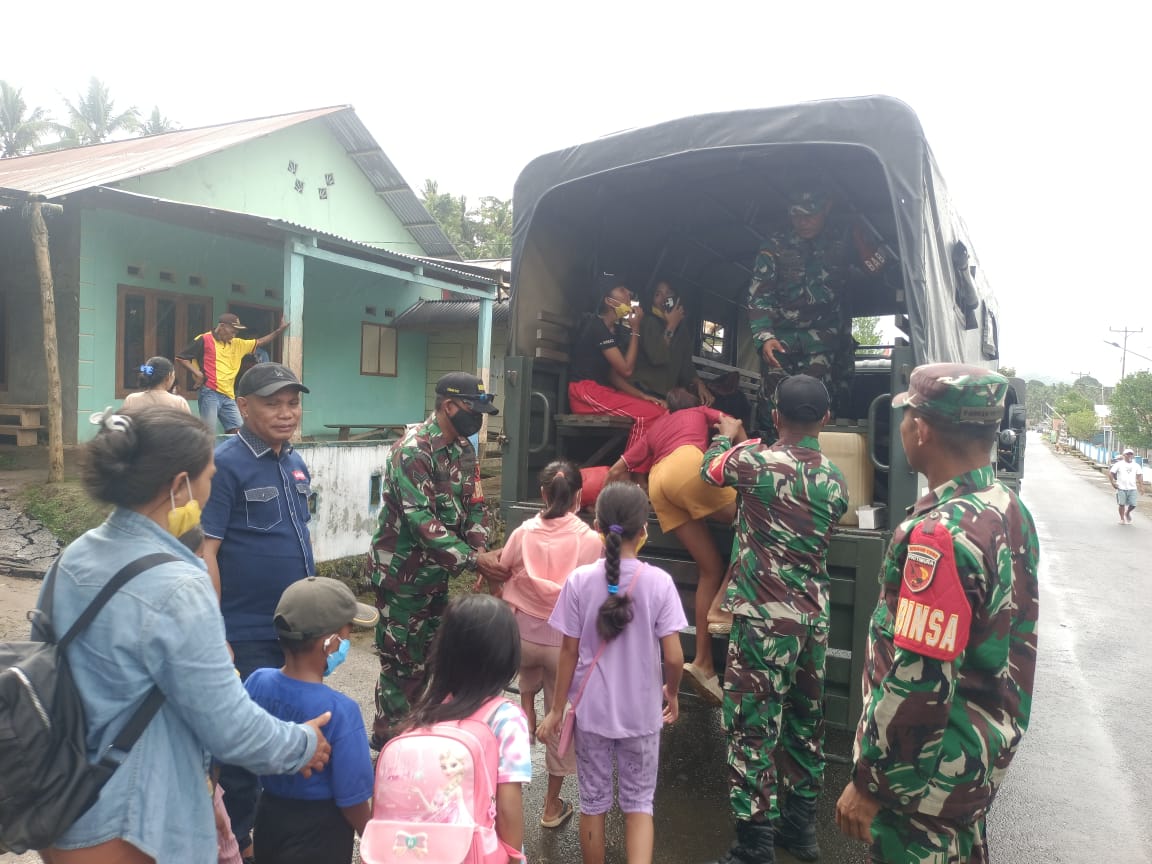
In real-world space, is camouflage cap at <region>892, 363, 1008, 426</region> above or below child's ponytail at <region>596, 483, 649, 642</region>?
above

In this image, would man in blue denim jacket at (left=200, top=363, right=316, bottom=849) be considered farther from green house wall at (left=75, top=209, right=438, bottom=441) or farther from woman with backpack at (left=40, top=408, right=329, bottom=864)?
green house wall at (left=75, top=209, right=438, bottom=441)

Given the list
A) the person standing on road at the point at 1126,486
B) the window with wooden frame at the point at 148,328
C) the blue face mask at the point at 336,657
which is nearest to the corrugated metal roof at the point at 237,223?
the window with wooden frame at the point at 148,328

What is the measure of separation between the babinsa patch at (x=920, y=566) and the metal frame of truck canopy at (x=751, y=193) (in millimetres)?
1722

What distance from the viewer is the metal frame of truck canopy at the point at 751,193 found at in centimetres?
334

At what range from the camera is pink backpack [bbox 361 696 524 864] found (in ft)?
5.56

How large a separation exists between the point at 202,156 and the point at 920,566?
442 inches

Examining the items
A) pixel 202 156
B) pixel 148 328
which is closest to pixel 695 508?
pixel 148 328

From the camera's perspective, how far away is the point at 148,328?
10.2 m

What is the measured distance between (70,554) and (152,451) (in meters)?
0.26

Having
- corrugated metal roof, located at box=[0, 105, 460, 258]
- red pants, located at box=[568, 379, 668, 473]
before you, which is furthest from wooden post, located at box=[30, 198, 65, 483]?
red pants, located at box=[568, 379, 668, 473]

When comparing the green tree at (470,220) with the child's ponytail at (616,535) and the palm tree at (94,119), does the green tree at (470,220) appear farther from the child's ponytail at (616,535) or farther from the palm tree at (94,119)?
the child's ponytail at (616,535)

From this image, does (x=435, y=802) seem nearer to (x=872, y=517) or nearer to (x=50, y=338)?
(x=872, y=517)

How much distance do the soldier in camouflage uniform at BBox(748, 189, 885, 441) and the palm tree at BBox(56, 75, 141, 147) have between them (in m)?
35.6

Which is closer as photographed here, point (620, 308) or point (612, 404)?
point (612, 404)
